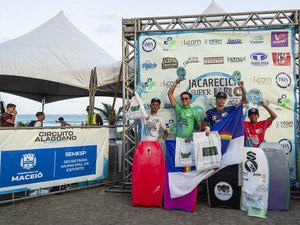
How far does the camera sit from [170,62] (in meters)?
6.04

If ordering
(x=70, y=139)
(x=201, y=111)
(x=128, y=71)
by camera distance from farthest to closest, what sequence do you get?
(x=128, y=71), (x=201, y=111), (x=70, y=139)

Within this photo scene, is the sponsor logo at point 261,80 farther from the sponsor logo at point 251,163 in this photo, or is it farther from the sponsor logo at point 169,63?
the sponsor logo at point 251,163

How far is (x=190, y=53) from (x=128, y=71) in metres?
1.43

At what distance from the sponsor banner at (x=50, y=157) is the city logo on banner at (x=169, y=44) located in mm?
2244

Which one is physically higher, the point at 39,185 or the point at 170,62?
the point at 170,62

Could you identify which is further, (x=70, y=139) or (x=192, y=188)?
(x=70, y=139)

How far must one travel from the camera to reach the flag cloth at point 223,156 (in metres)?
4.50

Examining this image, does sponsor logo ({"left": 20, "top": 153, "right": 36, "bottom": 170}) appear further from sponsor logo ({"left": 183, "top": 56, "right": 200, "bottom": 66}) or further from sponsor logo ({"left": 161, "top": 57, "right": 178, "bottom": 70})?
sponsor logo ({"left": 183, "top": 56, "right": 200, "bottom": 66})

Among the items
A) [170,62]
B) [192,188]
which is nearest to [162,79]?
[170,62]

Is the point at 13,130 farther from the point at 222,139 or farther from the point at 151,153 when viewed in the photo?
the point at 222,139

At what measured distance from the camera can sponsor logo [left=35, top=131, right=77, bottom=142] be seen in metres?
5.04

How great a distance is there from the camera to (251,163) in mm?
4516

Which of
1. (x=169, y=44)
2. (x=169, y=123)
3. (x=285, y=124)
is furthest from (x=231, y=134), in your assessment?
(x=169, y=44)

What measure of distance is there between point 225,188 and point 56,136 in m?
3.16
